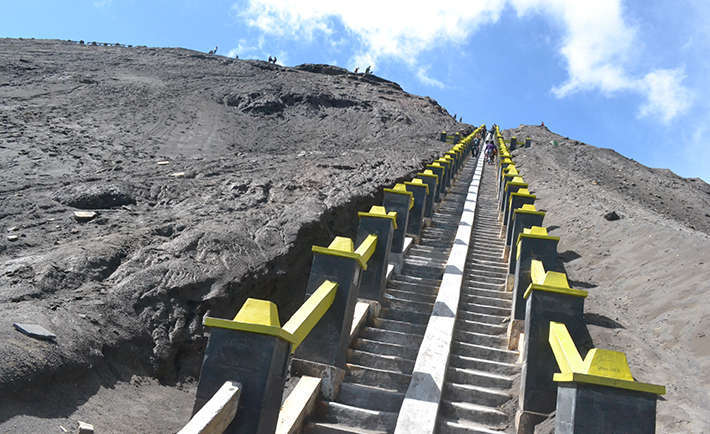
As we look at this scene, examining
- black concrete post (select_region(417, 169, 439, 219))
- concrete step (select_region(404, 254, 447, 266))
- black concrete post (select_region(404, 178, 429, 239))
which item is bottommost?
concrete step (select_region(404, 254, 447, 266))

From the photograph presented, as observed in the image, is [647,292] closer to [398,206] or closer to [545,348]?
[398,206]

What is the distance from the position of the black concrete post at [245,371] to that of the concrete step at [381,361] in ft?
8.29

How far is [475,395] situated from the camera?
5949mm

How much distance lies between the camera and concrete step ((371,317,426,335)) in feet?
24.2

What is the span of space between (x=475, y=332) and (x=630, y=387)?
398cm

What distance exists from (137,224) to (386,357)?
5364 mm

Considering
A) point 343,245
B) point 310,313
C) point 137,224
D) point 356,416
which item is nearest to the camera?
point 310,313

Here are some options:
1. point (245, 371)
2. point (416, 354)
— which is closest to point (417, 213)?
point (416, 354)

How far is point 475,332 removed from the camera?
7484 mm

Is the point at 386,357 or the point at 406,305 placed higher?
the point at 406,305

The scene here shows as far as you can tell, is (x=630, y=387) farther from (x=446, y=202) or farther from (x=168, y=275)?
(x=446, y=202)

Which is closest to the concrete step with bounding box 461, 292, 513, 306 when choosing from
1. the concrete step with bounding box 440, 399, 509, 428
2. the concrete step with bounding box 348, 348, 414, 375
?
the concrete step with bounding box 348, 348, 414, 375

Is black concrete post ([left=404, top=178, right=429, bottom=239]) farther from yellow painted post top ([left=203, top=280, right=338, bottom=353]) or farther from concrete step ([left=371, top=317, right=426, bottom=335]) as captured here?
yellow painted post top ([left=203, top=280, right=338, bottom=353])

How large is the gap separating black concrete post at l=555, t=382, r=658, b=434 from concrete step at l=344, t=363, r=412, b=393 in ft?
8.64
